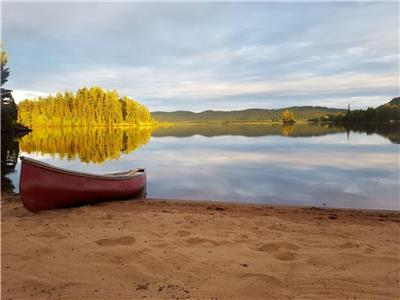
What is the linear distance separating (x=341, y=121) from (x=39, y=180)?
6772 inches

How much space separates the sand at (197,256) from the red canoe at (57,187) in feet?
1.67

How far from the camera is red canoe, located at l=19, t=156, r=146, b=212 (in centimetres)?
891

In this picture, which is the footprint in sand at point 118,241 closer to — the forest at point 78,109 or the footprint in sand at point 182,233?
the footprint in sand at point 182,233

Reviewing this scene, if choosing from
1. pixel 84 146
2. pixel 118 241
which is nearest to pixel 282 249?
pixel 118 241

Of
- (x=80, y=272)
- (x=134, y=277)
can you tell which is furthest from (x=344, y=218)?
(x=80, y=272)

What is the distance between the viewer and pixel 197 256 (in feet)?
17.9

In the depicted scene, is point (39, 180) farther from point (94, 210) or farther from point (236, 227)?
point (236, 227)

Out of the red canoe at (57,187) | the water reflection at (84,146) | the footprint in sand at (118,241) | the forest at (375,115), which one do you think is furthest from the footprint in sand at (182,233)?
the forest at (375,115)

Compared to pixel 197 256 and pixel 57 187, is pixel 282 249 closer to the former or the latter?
pixel 197 256

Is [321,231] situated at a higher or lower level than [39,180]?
lower

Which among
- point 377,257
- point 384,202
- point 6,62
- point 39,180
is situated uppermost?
point 6,62

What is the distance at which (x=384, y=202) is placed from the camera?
500 inches

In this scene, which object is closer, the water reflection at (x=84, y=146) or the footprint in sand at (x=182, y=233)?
the footprint in sand at (x=182, y=233)

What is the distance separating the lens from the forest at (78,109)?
135m
